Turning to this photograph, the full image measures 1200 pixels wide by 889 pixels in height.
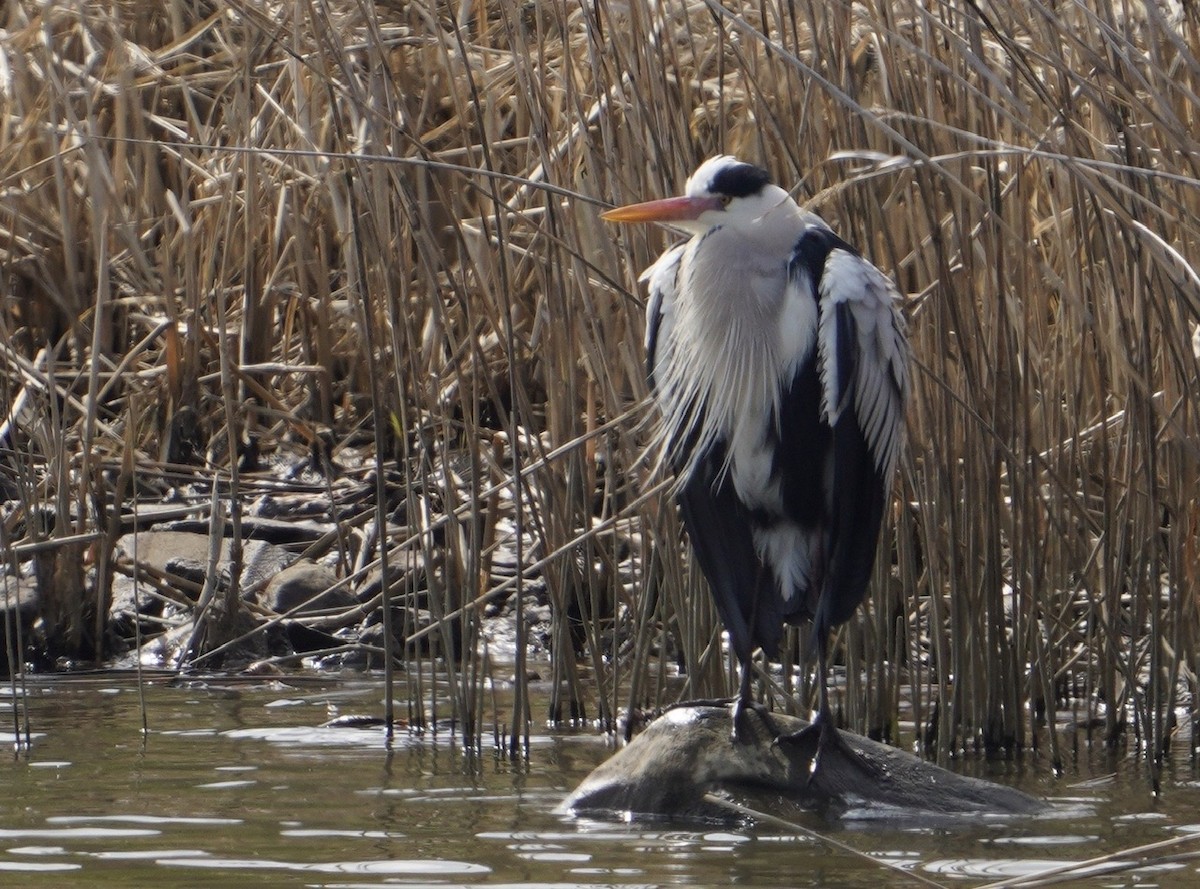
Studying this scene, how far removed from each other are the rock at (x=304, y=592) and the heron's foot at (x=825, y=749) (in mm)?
2429

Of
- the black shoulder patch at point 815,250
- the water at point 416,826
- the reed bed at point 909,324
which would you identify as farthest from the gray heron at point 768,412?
the water at point 416,826

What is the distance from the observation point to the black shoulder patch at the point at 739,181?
386 centimetres

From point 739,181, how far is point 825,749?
1.20 m

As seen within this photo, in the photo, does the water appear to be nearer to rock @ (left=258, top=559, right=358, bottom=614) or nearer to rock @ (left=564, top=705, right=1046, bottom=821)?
rock @ (left=564, top=705, right=1046, bottom=821)

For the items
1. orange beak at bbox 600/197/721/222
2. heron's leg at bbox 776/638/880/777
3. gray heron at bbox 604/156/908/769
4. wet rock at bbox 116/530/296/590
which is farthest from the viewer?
wet rock at bbox 116/530/296/590

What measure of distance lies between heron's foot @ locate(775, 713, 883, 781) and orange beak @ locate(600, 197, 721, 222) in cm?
107

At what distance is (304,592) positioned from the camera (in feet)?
19.9

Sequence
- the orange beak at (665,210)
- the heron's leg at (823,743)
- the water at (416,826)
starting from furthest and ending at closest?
the heron's leg at (823,743)
the orange beak at (665,210)
the water at (416,826)

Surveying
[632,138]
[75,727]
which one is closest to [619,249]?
[632,138]

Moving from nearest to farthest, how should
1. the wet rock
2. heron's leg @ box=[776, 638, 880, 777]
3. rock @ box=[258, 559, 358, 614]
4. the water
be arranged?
1. the water
2. heron's leg @ box=[776, 638, 880, 777]
3. rock @ box=[258, 559, 358, 614]
4. the wet rock

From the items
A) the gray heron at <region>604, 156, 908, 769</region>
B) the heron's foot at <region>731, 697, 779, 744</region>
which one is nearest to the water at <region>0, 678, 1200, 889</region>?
the heron's foot at <region>731, 697, 779, 744</region>

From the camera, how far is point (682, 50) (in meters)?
6.83

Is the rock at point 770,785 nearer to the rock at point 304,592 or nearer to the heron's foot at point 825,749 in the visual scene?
the heron's foot at point 825,749

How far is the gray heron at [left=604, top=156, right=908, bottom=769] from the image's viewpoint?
12.9ft
